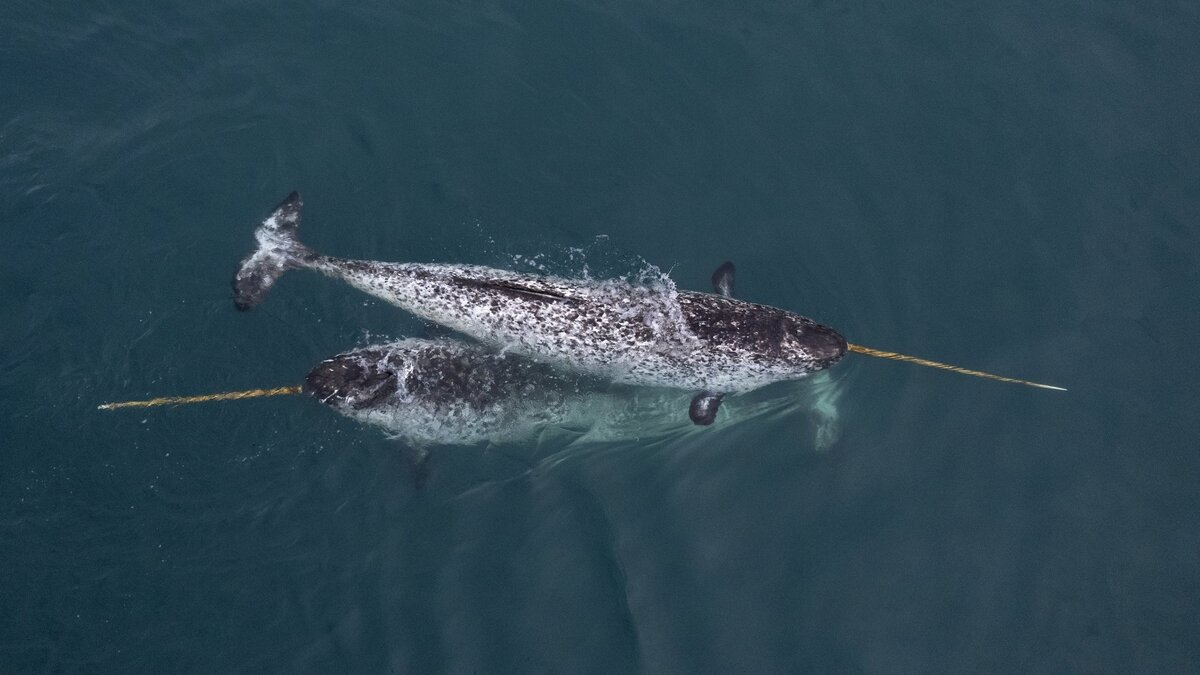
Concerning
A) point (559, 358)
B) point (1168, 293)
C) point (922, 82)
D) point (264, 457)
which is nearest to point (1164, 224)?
point (1168, 293)

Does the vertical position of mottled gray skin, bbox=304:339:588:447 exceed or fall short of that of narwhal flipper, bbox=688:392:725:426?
it falls short

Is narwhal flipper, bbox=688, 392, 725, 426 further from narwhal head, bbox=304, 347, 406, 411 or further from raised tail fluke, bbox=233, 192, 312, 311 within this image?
raised tail fluke, bbox=233, 192, 312, 311

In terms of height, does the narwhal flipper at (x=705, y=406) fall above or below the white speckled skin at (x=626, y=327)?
below

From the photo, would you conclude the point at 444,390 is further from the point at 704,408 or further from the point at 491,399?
the point at 704,408

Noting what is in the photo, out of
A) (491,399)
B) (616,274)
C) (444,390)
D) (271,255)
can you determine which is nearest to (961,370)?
(616,274)

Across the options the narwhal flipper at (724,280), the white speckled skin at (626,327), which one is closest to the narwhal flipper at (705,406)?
the narwhal flipper at (724,280)

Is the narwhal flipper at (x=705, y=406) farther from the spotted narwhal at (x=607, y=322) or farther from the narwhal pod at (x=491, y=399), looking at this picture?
the narwhal pod at (x=491, y=399)

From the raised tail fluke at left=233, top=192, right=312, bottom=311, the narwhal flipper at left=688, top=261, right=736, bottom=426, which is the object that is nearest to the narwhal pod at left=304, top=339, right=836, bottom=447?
the narwhal flipper at left=688, top=261, right=736, bottom=426
